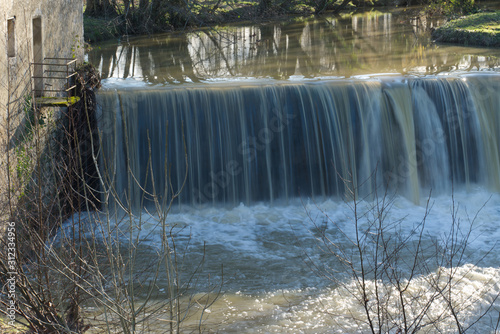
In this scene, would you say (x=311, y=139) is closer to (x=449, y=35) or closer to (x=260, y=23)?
(x=449, y=35)

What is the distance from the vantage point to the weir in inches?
453

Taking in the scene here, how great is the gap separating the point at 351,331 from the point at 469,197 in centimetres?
564

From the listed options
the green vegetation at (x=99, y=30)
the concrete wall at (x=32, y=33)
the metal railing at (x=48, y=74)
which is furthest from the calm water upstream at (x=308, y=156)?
the green vegetation at (x=99, y=30)

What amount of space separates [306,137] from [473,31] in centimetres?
1000

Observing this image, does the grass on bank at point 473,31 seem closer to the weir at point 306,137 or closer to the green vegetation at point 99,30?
the weir at point 306,137

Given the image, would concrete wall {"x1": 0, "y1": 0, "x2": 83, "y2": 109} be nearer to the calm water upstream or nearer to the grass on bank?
the calm water upstream

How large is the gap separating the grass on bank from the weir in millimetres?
6784

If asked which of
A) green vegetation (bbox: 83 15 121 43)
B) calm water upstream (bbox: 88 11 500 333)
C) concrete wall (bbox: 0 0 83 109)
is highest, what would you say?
green vegetation (bbox: 83 15 121 43)

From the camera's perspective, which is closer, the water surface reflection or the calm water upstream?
the calm water upstream

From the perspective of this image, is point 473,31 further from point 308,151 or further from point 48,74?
point 48,74

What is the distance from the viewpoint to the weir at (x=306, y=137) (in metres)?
11.5

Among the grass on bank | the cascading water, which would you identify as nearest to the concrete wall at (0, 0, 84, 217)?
the cascading water

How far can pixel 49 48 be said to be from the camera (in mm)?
10477

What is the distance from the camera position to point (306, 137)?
39.0 feet
